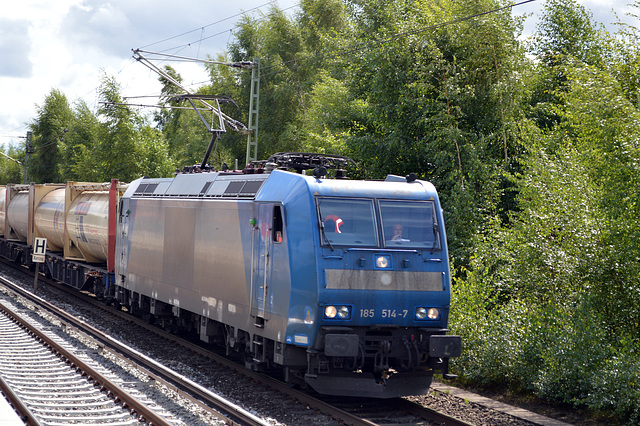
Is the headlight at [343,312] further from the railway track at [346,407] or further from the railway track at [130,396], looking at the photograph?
the railway track at [130,396]

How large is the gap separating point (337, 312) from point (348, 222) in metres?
1.33

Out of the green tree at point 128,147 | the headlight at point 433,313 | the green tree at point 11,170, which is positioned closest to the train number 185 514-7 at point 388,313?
the headlight at point 433,313

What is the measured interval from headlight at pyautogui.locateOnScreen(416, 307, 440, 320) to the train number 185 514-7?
0.73 ft

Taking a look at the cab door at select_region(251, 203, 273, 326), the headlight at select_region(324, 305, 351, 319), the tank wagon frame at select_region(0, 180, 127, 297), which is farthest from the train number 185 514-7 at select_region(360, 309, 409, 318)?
the tank wagon frame at select_region(0, 180, 127, 297)

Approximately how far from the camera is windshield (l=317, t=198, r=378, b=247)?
10188 millimetres

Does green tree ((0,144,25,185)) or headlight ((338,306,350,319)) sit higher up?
green tree ((0,144,25,185))

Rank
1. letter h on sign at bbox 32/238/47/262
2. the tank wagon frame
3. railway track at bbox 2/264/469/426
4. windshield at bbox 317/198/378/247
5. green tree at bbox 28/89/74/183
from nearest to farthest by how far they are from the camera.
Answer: railway track at bbox 2/264/469/426, windshield at bbox 317/198/378/247, the tank wagon frame, letter h on sign at bbox 32/238/47/262, green tree at bbox 28/89/74/183

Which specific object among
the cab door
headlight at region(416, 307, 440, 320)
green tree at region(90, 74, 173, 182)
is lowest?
headlight at region(416, 307, 440, 320)

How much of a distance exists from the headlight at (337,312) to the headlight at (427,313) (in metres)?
1.12

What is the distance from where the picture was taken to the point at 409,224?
35.0ft

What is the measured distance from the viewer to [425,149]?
1891cm

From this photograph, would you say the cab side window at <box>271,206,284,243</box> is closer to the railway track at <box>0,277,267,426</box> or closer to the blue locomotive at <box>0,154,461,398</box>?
the blue locomotive at <box>0,154,461,398</box>

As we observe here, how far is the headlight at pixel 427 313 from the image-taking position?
10414mm

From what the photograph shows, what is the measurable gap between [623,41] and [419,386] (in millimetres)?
8873
